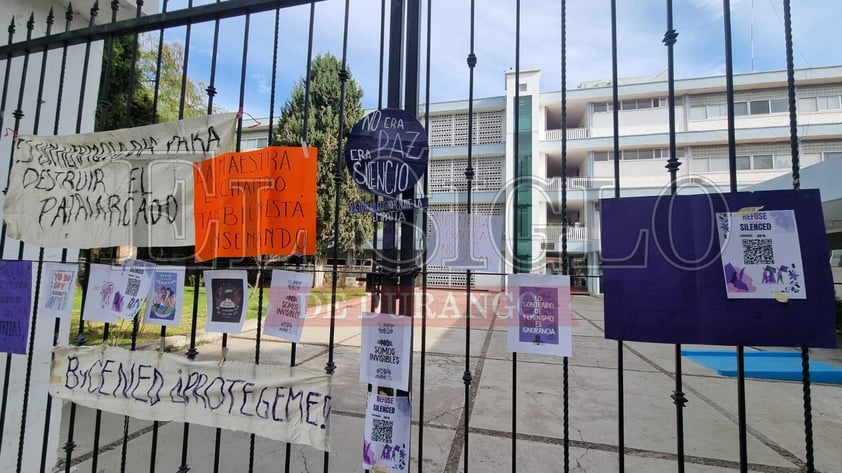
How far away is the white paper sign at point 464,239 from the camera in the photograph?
4.42 ft

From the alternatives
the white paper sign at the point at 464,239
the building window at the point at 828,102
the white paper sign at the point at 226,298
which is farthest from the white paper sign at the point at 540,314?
the building window at the point at 828,102

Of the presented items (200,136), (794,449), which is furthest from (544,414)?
(200,136)

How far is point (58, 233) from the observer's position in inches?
69.7

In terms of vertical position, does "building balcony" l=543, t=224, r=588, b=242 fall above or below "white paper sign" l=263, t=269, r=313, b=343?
above

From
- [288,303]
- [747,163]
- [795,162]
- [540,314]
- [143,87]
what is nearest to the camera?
[795,162]

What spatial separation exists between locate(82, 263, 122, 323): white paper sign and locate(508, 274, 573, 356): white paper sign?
1.77 metres

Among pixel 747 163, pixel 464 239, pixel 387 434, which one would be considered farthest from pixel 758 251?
pixel 747 163

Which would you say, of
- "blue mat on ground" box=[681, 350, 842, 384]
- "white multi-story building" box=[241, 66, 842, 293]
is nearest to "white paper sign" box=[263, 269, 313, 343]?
"blue mat on ground" box=[681, 350, 842, 384]

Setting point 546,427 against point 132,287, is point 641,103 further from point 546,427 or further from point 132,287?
point 132,287

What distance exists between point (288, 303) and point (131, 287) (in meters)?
0.82

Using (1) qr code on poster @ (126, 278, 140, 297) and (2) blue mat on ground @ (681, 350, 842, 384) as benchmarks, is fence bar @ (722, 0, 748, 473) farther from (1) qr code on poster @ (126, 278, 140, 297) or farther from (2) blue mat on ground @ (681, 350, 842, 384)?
(2) blue mat on ground @ (681, 350, 842, 384)

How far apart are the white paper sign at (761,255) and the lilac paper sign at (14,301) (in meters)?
3.00

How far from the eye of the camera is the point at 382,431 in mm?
1389

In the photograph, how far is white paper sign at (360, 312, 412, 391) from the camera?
1.36 m
